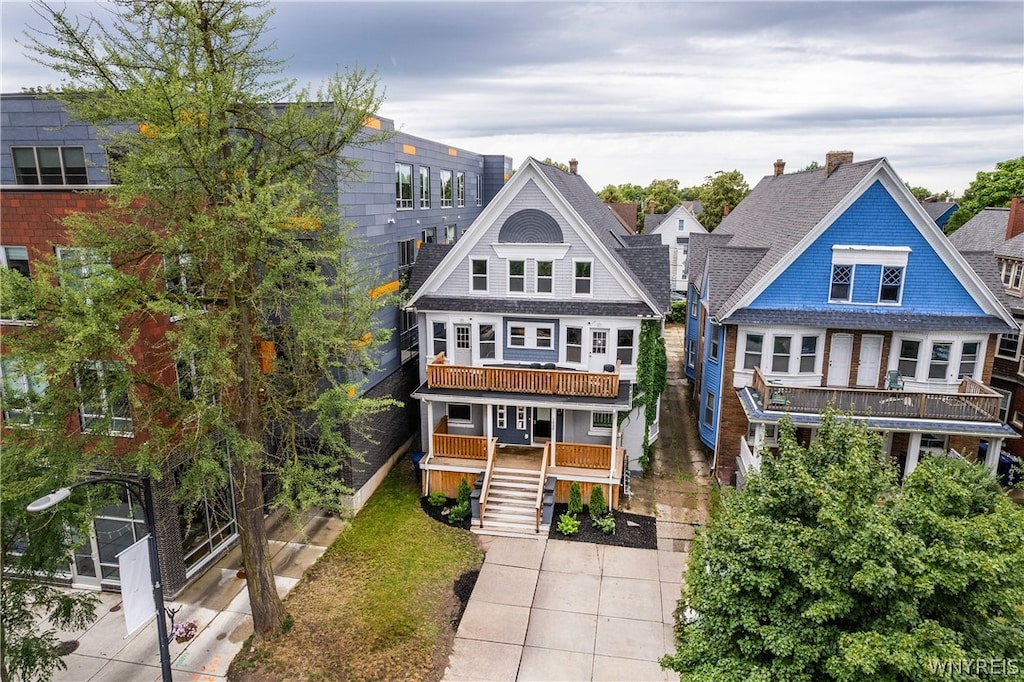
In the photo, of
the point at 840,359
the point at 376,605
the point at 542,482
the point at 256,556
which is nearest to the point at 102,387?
the point at 256,556

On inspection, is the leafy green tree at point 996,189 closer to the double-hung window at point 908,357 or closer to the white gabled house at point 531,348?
the double-hung window at point 908,357

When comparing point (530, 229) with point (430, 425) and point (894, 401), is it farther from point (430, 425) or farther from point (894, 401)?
point (894, 401)

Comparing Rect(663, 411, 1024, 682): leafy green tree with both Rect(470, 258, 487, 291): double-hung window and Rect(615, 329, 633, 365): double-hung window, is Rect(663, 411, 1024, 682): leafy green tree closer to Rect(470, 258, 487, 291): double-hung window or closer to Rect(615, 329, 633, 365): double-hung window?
Rect(615, 329, 633, 365): double-hung window

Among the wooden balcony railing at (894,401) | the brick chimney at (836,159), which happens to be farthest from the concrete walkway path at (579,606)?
the brick chimney at (836,159)

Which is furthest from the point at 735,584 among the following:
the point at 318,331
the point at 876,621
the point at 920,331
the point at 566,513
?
the point at 920,331

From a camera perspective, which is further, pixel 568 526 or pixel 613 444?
pixel 613 444

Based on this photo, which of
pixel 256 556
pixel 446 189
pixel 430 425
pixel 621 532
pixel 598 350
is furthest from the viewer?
pixel 446 189

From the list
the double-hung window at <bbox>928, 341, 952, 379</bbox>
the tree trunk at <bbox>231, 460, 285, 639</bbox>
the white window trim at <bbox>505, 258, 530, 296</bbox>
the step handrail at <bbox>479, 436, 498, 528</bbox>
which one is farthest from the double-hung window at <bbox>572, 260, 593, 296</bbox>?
the tree trunk at <bbox>231, 460, 285, 639</bbox>

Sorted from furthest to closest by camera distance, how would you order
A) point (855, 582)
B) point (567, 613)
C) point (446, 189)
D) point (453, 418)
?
1. point (446, 189)
2. point (453, 418)
3. point (567, 613)
4. point (855, 582)
